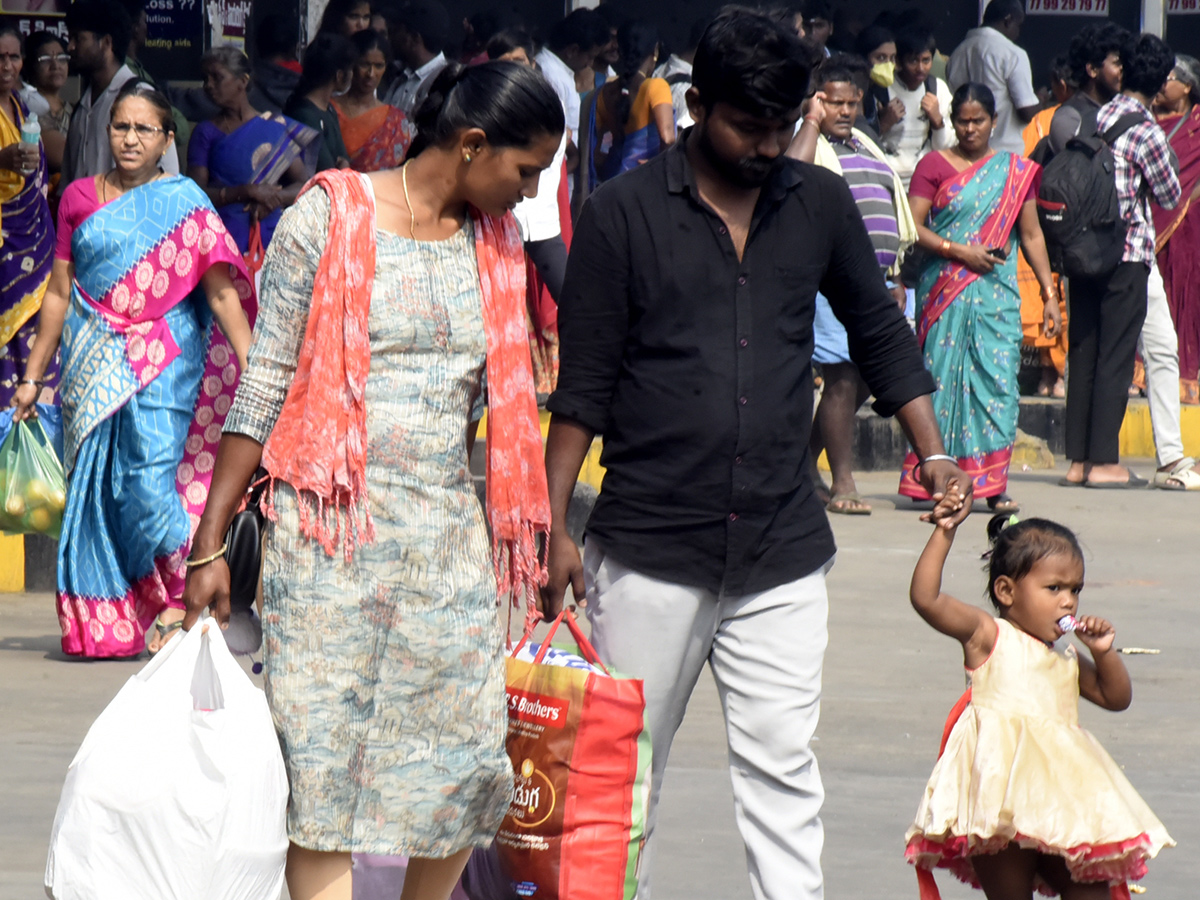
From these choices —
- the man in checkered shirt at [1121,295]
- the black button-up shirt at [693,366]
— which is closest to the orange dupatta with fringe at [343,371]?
the black button-up shirt at [693,366]

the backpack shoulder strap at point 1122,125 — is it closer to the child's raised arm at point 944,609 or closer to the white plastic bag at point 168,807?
the child's raised arm at point 944,609

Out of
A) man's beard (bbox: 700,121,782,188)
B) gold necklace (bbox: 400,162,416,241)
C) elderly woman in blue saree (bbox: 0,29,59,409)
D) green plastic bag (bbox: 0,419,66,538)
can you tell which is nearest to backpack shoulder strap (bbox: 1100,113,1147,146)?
elderly woman in blue saree (bbox: 0,29,59,409)

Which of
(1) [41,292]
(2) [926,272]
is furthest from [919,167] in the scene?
(1) [41,292]

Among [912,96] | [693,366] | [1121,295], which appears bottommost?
[1121,295]

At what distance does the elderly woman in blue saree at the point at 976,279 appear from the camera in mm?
8883

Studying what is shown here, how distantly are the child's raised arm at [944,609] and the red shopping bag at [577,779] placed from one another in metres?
0.62

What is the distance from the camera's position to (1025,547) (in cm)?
386

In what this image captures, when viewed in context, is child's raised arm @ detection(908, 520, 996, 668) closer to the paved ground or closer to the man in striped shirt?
the paved ground

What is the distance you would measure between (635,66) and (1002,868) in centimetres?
734

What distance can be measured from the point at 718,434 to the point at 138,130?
3163mm

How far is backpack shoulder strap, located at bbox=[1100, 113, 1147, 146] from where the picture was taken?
387 inches

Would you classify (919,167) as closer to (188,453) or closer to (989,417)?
(989,417)

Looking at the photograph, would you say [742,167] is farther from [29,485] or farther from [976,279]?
[976,279]

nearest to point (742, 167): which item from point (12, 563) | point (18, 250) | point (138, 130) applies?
point (138, 130)
